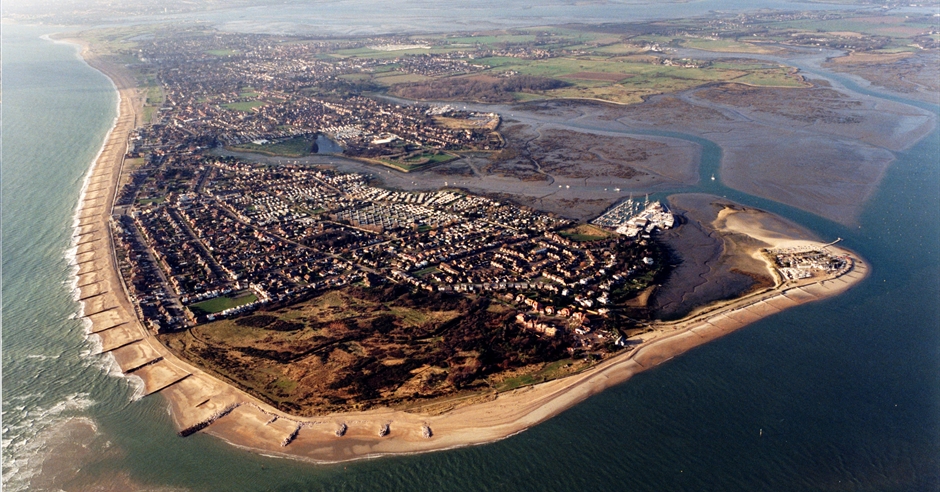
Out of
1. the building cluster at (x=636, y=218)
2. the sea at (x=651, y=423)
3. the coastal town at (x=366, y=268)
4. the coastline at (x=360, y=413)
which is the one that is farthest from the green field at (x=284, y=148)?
the building cluster at (x=636, y=218)

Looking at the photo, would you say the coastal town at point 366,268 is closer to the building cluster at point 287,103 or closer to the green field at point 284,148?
the green field at point 284,148

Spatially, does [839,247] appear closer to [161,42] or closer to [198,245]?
[198,245]

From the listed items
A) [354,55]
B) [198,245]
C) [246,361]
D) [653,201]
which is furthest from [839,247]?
[354,55]

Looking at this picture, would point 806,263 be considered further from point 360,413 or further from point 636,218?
point 360,413

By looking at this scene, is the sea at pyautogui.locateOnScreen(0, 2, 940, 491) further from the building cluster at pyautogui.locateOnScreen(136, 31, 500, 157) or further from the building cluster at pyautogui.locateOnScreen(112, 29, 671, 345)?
the building cluster at pyautogui.locateOnScreen(136, 31, 500, 157)

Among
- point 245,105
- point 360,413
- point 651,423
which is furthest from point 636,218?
point 245,105

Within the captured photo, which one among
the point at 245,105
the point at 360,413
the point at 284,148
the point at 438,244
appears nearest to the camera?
the point at 360,413

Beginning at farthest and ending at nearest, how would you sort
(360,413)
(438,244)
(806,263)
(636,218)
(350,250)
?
(636,218)
(438,244)
(350,250)
(806,263)
(360,413)
